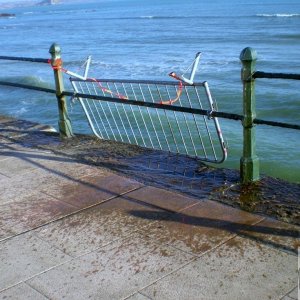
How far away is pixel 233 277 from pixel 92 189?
227 cm

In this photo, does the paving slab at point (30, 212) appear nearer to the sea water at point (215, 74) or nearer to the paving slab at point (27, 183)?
the paving slab at point (27, 183)

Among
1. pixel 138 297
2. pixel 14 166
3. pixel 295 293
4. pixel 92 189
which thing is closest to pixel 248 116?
pixel 92 189

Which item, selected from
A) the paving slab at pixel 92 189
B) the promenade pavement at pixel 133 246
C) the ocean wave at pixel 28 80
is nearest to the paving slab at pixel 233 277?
the promenade pavement at pixel 133 246

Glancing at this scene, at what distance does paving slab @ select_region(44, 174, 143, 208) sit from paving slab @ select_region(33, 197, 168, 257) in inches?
8.9

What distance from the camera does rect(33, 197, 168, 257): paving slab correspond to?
4250 mm

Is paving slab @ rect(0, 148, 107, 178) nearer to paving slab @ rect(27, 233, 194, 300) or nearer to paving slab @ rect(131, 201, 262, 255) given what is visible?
paving slab @ rect(131, 201, 262, 255)

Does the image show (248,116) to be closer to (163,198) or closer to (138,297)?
(163,198)

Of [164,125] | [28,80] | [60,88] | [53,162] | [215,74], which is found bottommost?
[215,74]

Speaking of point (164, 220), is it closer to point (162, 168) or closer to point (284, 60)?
point (162, 168)

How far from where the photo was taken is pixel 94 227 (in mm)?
4551

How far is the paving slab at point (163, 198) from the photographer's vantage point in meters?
4.89

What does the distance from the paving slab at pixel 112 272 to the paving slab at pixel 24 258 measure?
0.11 m

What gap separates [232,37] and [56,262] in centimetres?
3359

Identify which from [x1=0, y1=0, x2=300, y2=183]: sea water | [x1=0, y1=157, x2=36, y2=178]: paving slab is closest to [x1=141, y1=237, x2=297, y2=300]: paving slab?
[x1=0, y1=157, x2=36, y2=178]: paving slab
